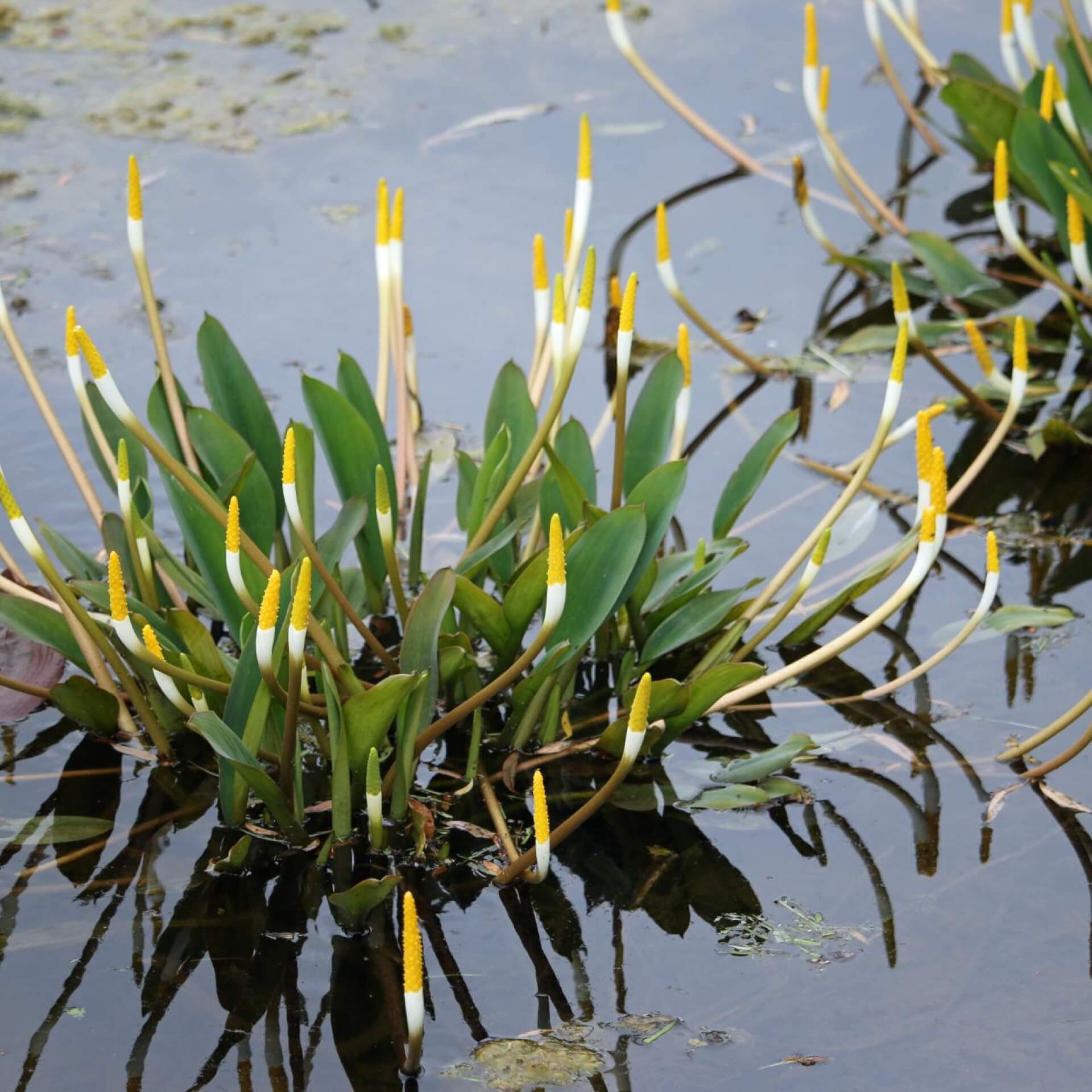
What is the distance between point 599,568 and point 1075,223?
112 cm

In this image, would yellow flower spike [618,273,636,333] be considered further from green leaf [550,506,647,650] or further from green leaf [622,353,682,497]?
green leaf [622,353,682,497]

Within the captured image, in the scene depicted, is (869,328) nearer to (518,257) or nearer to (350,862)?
(518,257)

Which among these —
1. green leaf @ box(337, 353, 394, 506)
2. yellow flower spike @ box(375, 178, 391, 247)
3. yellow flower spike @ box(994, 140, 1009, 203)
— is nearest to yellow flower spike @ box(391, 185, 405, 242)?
yellow flower spike @ box(375, 178, 391, 247)

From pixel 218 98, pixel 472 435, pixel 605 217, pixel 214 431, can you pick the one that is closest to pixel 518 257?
pixel 605 217

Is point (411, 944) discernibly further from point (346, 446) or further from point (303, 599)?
point (346, 446)

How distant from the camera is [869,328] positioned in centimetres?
261

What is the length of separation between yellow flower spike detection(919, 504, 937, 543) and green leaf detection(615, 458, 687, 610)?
0.28 metres

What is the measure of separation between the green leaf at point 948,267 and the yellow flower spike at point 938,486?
47.4 inches

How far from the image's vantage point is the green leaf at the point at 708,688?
156 cm

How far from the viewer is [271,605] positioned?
127cm

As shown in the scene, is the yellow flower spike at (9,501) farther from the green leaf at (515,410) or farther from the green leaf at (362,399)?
the green leaf at (515,410)

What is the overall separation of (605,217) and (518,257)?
0.26 meters

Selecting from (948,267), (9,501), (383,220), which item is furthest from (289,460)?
(948,267)

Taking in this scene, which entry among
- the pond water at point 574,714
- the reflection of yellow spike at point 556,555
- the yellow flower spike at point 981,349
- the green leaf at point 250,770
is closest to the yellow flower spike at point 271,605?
the green leaf at point 250,770
